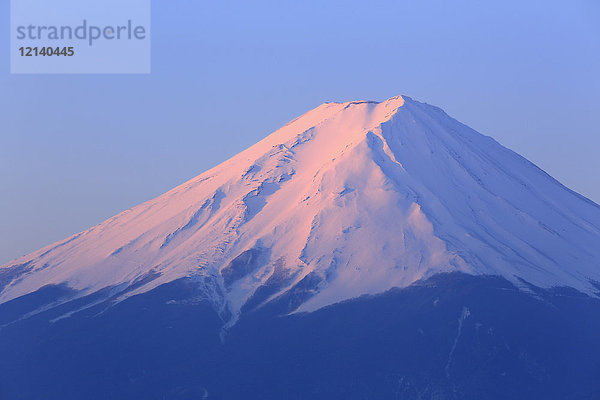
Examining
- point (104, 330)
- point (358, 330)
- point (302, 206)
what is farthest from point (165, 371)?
point (302, 206)

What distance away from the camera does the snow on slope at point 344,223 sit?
358ft

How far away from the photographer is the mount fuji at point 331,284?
99562mm

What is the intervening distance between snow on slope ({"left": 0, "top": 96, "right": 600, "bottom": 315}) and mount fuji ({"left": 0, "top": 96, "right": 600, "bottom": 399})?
0.65 ft

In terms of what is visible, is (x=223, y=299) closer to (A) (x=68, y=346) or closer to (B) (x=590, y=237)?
(A) (x=68, y=346)

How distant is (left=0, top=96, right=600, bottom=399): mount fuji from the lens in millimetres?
99562

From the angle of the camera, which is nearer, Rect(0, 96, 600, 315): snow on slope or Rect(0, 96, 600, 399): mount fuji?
Rect(0, 96, 600, 399): mount fuji

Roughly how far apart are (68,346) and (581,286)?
42678 millimetres

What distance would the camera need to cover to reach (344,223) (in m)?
113

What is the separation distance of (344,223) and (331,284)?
26.4 feet

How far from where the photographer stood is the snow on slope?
109m

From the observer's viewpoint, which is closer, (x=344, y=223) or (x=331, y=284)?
(x=331, y=284)

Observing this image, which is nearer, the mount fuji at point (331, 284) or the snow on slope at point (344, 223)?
the mount fuji at point (331, 284)

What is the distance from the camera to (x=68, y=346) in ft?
348

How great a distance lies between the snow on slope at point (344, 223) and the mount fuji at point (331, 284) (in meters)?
0.20
